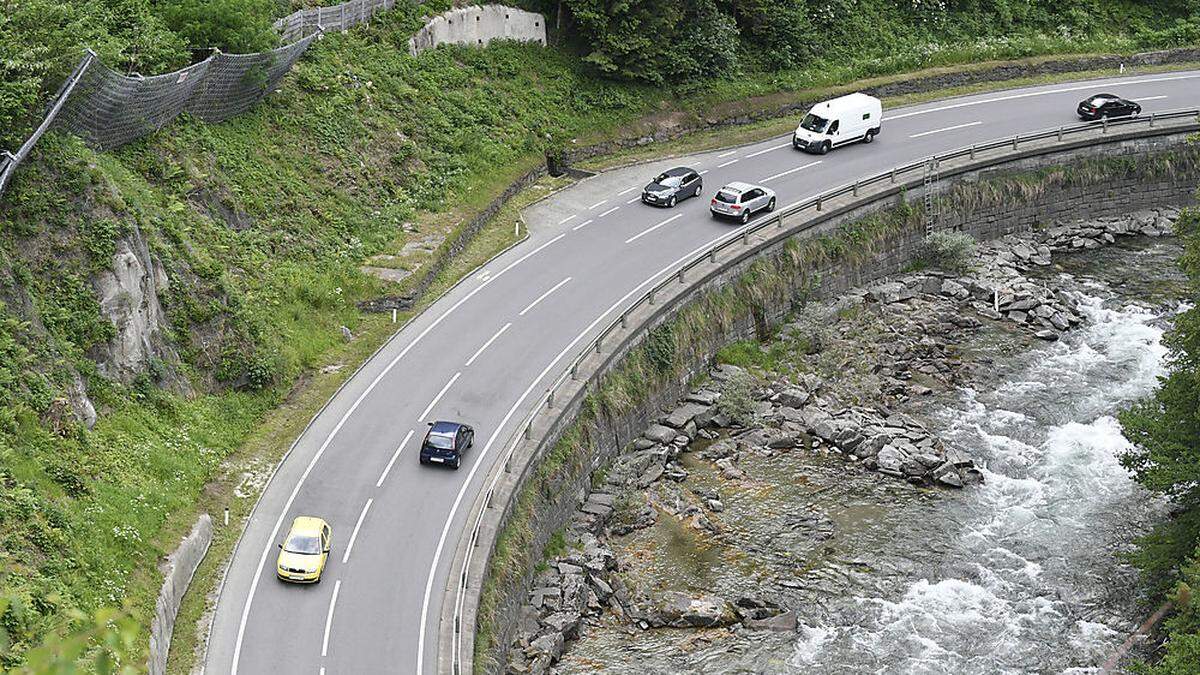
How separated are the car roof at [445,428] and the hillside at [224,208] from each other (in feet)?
22.3

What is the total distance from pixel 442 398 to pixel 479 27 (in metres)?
30.7

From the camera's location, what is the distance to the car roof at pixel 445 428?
4491 centimetres

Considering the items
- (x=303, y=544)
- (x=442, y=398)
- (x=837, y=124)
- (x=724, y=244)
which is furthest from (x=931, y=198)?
(x=303, y=544)

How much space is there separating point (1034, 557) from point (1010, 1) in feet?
182

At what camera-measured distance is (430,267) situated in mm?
56125

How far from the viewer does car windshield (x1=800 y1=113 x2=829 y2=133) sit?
70.8 meters

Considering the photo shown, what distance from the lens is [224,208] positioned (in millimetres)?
53031

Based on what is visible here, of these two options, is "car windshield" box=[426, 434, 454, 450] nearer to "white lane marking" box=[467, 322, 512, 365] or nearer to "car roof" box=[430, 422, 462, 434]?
"car roof" box=[430, 422, 462, 434]

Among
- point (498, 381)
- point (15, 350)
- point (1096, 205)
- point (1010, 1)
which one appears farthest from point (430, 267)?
point (1010, 1)


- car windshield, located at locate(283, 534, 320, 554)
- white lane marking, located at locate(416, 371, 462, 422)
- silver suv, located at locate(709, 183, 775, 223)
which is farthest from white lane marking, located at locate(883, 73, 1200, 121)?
car windshield, located at locate(283, 534, 320, 554)

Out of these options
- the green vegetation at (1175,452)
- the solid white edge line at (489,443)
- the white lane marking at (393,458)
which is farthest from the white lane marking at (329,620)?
the green vegetation at (1175,452)

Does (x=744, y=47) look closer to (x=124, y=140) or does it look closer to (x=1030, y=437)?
(x=1030, y=437)

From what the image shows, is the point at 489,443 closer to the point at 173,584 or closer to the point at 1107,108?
the point at 173,584

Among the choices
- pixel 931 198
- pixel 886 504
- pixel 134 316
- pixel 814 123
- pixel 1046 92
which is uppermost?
pixel 134 316
